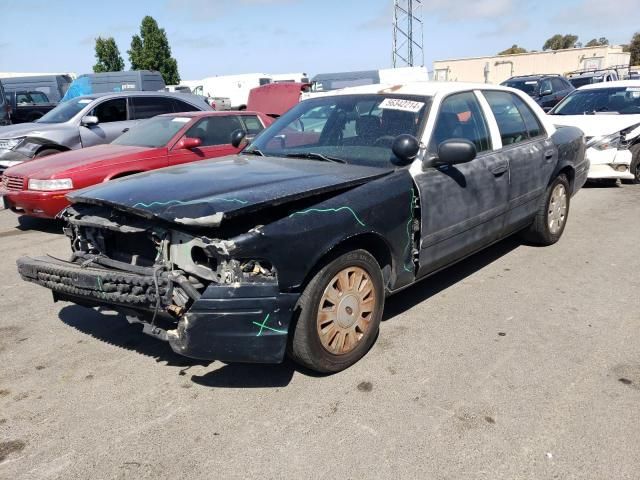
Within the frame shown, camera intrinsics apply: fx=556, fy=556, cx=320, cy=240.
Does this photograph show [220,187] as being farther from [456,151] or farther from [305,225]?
[456,151]

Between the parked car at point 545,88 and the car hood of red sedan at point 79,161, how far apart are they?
40.0 feet

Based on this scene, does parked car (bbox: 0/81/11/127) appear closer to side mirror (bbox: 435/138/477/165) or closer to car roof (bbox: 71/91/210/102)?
car roof (bbox: 71/91/210/102)

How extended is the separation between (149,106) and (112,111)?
2.17ft

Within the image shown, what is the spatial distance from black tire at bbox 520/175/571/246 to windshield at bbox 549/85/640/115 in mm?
4574

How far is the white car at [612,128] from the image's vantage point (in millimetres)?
8836

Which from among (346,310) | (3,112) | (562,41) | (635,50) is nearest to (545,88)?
(3,112)

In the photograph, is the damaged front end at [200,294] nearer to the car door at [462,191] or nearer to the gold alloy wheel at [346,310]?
the gold alloy wheel at [346,310]

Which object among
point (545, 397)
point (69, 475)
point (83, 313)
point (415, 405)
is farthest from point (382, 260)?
point (83, 313)

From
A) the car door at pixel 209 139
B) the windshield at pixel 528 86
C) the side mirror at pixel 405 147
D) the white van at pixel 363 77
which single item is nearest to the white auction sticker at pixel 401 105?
the side mirror at pixel 405 147

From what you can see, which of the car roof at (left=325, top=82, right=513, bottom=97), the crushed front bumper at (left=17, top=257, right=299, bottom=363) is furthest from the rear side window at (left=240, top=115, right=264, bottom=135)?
the crushed front bumper at (left=17, top=257, right=299, bottom=363)

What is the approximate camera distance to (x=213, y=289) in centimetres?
283

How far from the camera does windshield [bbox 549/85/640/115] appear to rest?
9.48m

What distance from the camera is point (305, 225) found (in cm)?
301

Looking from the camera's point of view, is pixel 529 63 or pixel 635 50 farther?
pixel 635 50
